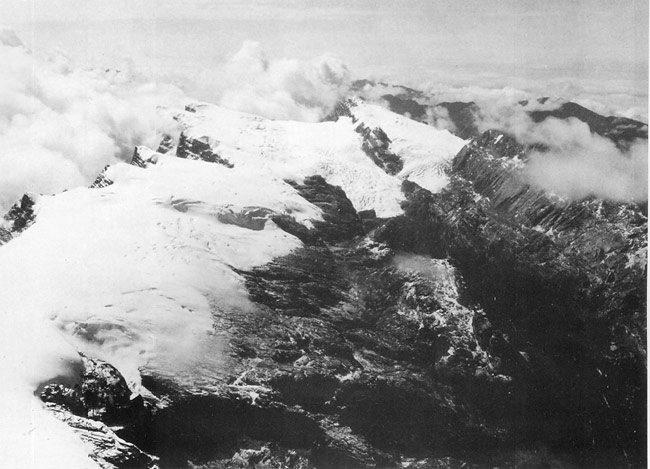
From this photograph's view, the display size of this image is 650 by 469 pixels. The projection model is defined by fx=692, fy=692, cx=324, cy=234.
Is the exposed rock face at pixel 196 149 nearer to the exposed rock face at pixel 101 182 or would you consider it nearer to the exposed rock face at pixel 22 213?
the exposed rock face at pixel 101 182

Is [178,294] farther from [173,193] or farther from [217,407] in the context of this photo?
[173,193]

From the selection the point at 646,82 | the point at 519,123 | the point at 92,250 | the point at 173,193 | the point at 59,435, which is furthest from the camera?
the point at 519,123

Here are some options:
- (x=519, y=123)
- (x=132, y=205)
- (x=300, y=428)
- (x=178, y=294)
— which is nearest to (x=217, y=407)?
(x=300, y=428)

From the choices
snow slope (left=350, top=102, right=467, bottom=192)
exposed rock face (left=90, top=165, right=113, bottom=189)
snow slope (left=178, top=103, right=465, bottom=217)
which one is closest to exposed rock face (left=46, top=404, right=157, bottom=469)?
exposed rock face (left=90, top=165, right=113, bottom=189)

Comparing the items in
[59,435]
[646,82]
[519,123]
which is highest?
[646,82]

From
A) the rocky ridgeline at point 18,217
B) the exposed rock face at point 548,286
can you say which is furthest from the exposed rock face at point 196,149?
the rocky ridgeline at point 18,217

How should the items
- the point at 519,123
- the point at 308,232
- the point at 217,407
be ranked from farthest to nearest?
the point at 519,123 → the point at 308,232 → the point at 217,407

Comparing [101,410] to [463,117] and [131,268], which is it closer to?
[131,268]
